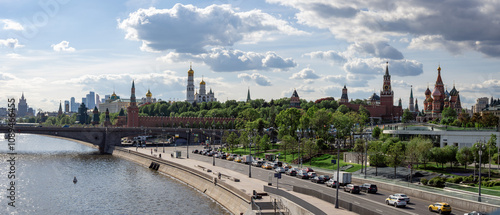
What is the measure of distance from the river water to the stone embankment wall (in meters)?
1.00

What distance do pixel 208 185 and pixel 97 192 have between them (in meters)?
14.9

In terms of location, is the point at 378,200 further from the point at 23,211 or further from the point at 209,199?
the point at 23,211

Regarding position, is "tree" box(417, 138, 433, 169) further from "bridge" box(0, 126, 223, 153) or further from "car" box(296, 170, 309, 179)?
"bridge" box(0, 126, 223, 153)

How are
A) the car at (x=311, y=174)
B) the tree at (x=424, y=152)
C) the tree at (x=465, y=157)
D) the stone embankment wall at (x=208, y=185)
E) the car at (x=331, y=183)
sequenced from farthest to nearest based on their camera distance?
the tree at (x=424, y=152)
the tree at (x=465, y=157)
the car at (x=311, y=174)
the car at (x=331, y=183)
the stone embankment wall at (x=208, y=185)

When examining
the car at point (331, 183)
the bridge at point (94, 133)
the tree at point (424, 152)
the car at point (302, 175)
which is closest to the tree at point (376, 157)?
the tree at point (424, 152)

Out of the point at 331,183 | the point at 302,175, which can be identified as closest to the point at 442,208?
the point at 331,183

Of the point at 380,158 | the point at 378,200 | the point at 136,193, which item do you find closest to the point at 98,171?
the point at 136,193

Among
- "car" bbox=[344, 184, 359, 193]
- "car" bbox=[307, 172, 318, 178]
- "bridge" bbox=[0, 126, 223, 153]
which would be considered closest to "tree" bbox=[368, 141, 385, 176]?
"car" bbox=[307, 172, 318, 178]

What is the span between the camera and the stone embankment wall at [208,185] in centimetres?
4795

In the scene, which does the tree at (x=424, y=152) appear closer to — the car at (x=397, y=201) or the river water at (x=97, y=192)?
the car at (x=397, y=201)

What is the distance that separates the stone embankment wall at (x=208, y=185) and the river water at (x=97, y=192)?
100 centimetres

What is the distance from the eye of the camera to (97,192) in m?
63.1

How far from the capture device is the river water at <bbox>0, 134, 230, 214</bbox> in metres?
52.5

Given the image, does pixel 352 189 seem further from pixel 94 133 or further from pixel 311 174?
pixel 94 133
